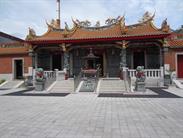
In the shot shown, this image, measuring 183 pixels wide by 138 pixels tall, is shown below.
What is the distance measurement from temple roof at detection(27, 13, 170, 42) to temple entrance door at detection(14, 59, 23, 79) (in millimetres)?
3267

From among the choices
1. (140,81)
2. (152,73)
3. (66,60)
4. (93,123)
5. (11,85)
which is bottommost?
(93,123)

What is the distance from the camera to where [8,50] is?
70.3 ft

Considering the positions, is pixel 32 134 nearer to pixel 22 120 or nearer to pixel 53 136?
pixel 53 136

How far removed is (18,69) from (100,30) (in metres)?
8.73

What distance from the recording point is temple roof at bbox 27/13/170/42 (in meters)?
18.4

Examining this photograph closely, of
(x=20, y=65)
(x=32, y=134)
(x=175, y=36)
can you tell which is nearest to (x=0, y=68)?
(x=20, y=65)

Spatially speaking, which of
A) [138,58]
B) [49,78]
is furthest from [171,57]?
[49,78]

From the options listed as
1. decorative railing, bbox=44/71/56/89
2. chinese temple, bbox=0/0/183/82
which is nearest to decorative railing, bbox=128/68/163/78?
chinese temple, bbox=0/0/183/82

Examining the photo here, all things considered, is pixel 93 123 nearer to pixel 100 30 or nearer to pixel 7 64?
pixel 100 30

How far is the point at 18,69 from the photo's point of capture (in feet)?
72.2

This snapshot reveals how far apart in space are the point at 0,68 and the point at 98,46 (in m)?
9.70

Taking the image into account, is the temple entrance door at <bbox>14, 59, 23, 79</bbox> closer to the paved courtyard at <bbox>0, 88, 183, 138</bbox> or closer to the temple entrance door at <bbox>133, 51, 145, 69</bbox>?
the temple entrance door at <bbox>133, 51, 145, 69</bbox>

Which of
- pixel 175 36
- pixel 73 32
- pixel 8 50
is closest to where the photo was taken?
pixel 175 36

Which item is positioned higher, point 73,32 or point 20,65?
point 73,32
